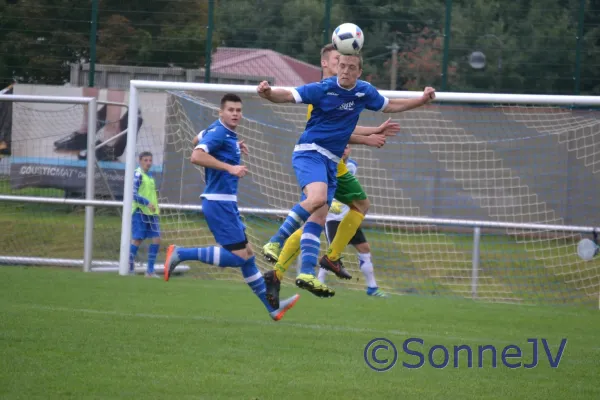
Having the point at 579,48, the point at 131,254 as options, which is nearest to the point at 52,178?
A: the point at 131,254

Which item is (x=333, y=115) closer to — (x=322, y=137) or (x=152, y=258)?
(x=322, y=137)

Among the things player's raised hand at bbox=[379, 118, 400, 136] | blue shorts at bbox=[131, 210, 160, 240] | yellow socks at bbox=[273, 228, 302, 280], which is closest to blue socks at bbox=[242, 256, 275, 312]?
yellow socks at bbox=[273, 228, 302, 280]

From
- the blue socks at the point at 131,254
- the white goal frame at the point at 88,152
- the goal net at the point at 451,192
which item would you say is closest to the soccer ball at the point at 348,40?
the goal net at the point at 451,192

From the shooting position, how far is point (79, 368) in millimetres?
6535

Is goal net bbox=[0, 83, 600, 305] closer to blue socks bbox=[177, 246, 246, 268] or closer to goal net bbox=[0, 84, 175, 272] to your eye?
goal net bbox=[0, 84, 175, 272]

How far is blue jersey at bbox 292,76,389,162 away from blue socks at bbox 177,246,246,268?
5.35ft

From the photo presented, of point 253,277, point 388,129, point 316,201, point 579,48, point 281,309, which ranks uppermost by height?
point 579,48

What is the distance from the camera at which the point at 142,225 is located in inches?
581

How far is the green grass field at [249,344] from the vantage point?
20.4 feet

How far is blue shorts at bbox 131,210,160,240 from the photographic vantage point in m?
14.7

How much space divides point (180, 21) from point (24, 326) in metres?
11.4

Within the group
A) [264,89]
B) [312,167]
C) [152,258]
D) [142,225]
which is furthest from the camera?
[142,225]

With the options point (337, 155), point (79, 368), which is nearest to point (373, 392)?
point (79, 368)

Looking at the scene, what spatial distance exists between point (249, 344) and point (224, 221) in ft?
5.36
